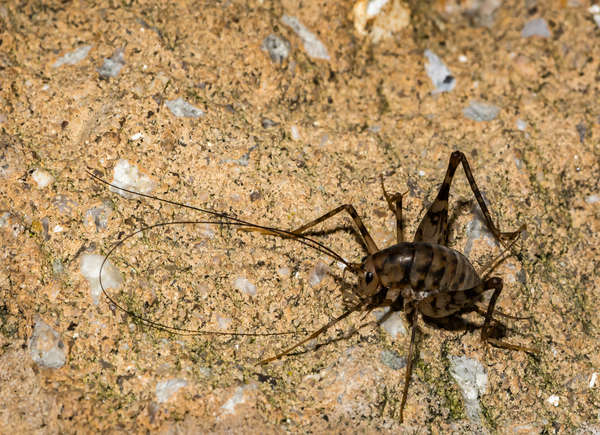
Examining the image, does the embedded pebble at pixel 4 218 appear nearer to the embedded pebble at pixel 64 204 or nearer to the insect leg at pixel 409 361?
the embedded pebble at pixel 64 204

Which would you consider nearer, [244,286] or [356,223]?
[244,286]

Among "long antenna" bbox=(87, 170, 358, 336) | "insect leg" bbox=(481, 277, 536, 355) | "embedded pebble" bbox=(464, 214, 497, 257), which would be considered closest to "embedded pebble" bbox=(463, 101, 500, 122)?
"embedded pebble" bbox=(464, 214, 497, 257)

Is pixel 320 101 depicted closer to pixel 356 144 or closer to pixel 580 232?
pixel 356 144

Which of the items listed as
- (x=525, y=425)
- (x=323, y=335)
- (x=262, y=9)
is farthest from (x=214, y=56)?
(x=525, y=425)

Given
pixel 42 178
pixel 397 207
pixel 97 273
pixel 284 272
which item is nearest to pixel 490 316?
pixel 397 207

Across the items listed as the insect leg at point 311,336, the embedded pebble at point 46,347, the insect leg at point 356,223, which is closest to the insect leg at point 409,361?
the insect leg at point 311,336

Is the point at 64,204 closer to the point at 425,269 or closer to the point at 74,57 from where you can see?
the point at 74,57
